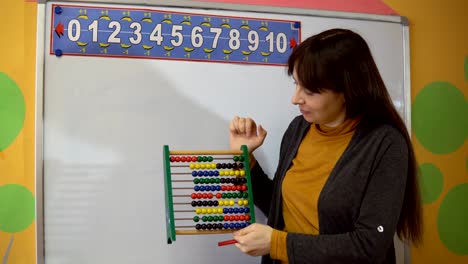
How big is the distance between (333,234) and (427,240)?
828 mm

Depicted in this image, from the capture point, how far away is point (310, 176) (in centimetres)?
110

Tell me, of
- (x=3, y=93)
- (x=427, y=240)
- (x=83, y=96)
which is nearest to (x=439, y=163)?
(x=427, y=240)

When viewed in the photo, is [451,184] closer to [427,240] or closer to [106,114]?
[427,240]

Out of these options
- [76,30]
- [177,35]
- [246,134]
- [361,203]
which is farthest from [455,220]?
[76,30]

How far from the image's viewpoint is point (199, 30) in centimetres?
139

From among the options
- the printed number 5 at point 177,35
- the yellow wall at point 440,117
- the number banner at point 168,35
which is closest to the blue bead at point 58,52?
the number banner at point 168,35

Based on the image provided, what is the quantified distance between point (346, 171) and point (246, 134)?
0.40 m

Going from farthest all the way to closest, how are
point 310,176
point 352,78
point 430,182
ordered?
1. point 430,182
2. point 310,176
3. point 352,78

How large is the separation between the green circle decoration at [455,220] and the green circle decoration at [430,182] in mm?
54

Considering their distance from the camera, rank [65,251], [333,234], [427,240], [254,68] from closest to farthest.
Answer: [333,234] → [65,251] → [254,68] → [427,240]

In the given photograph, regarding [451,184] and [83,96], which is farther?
[451,184]

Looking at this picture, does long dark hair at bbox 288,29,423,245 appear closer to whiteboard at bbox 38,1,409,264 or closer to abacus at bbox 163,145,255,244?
abacus at bbox 163,145,255,244

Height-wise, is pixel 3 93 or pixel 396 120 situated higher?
pixel 3 93

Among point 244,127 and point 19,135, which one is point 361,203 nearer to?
point 244,127
